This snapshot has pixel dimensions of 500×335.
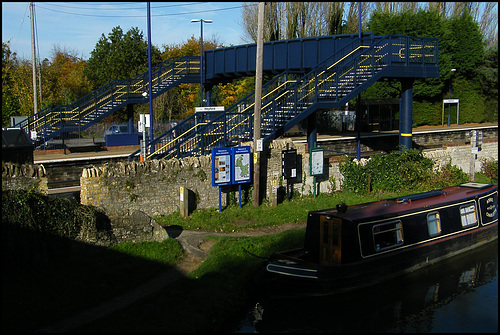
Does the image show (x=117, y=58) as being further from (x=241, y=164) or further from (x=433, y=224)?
(x=433, y=224)

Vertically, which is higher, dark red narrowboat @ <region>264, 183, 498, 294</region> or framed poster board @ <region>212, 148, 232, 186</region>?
framed poster board @ <region>212, 148, 232, 186</region>

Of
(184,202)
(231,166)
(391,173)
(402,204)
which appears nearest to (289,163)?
(231,166)

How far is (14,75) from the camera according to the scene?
42.0 metres

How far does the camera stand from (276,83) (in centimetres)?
2794

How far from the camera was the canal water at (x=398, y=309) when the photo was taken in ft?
38.0

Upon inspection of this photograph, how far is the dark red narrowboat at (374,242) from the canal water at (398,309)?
353mm

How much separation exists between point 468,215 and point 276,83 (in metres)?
14.3

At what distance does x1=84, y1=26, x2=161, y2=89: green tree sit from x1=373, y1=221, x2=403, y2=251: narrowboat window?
131 feet

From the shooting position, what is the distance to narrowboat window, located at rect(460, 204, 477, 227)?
16.2 metres

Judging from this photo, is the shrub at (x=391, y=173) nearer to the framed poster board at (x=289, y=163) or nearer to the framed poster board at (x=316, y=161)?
the framed poster board at (x=316, y=161)

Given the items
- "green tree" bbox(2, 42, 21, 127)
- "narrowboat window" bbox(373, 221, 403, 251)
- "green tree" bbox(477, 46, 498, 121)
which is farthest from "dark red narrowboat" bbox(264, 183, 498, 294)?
"green tree" bbox(477, 46, 498, 121)

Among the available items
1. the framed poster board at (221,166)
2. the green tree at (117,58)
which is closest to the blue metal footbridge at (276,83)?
the framed poster board at (221,166)

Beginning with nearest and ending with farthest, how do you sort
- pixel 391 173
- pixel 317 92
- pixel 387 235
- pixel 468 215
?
pixel 387 235 < pixel 468 215 < pixel 317 92 < pixel 391 173

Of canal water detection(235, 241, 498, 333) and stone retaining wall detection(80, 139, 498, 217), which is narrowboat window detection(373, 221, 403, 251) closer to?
canal water detection(235, 241, 498, 333)
